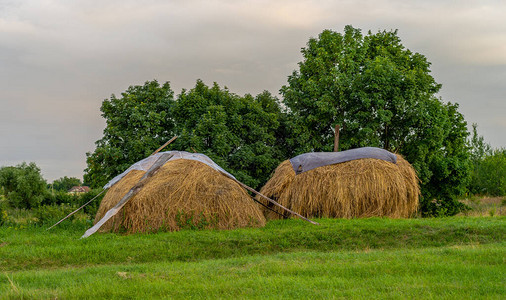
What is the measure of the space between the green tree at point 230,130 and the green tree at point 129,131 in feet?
3.61

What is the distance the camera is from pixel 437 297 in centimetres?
662

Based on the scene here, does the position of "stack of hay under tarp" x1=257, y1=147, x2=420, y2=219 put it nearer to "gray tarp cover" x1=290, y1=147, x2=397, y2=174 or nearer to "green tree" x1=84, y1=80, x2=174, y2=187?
"gray tarp cover" x1=290, y1=147, x2=397, y2=174

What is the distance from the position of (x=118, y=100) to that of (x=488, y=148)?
142 ft

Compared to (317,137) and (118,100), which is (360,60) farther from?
(118,100)

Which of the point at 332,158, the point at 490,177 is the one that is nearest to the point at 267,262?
the point at 332,158

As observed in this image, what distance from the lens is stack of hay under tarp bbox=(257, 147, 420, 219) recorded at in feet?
53.9

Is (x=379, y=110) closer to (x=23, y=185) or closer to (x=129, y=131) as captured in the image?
(x=129, y=131)

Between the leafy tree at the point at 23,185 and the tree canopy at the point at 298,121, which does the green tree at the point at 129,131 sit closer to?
the tree canopy at the point at 298,121

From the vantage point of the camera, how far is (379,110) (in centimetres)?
2370

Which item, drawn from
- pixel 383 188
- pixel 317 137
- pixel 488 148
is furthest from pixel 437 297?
pixel 488 148

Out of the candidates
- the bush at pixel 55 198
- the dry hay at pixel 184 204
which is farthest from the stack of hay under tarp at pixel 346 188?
the bush at pixel 55 198

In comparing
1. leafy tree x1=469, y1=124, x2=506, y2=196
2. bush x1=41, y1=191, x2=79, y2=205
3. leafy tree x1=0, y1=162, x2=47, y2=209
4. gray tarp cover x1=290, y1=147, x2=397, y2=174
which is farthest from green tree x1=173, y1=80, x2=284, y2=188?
leafy tree x1=469, y1=124, x2=506, y2=196

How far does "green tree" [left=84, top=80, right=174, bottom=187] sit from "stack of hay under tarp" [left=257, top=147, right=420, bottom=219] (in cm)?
901

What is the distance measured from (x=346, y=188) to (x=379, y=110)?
8668mm
